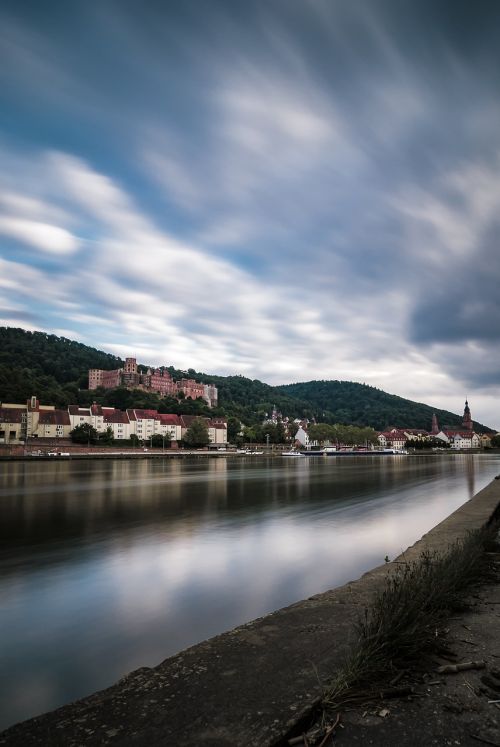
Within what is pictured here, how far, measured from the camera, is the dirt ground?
10.2 feet

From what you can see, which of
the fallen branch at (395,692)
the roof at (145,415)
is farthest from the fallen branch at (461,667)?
the roof at (145,415)

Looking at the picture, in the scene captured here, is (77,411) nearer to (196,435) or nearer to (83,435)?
(83,435)

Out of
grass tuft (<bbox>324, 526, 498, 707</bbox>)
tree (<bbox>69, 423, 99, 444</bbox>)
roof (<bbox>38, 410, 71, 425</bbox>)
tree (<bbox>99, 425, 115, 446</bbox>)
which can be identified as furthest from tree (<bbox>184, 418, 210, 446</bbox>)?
grass tuft (<bbox>324, 526, 498, 707</bbox>)

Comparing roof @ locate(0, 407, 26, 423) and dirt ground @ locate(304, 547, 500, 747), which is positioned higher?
roof @ locate(0, 407, 26, 423)

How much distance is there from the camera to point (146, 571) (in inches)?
443

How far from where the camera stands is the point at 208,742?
3088mm

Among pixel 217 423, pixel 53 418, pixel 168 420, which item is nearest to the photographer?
pixel 53 418

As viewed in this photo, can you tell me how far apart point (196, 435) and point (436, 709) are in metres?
135

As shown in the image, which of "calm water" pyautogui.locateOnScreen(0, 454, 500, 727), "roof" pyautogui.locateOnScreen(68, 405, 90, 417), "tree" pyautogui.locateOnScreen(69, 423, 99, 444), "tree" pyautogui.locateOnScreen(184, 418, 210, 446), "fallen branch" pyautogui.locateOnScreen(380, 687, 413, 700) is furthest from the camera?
"tree" pyautogui.locateOnScreen(184, 418, 210, 446)

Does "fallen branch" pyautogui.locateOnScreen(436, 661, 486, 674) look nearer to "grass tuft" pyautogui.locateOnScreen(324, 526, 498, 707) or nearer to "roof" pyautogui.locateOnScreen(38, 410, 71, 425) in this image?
"grass tuft" pyautogui.locateOnScreen(324, 526, 498, 707)

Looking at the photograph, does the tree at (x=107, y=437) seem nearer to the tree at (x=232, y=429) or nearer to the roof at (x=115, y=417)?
the roof at (x=115, y=417)

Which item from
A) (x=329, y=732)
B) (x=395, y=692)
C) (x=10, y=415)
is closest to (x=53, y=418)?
(x=10, y=415)

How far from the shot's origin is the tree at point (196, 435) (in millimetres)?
136500

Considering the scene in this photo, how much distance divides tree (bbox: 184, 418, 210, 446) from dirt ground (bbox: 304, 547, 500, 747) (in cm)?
13378
